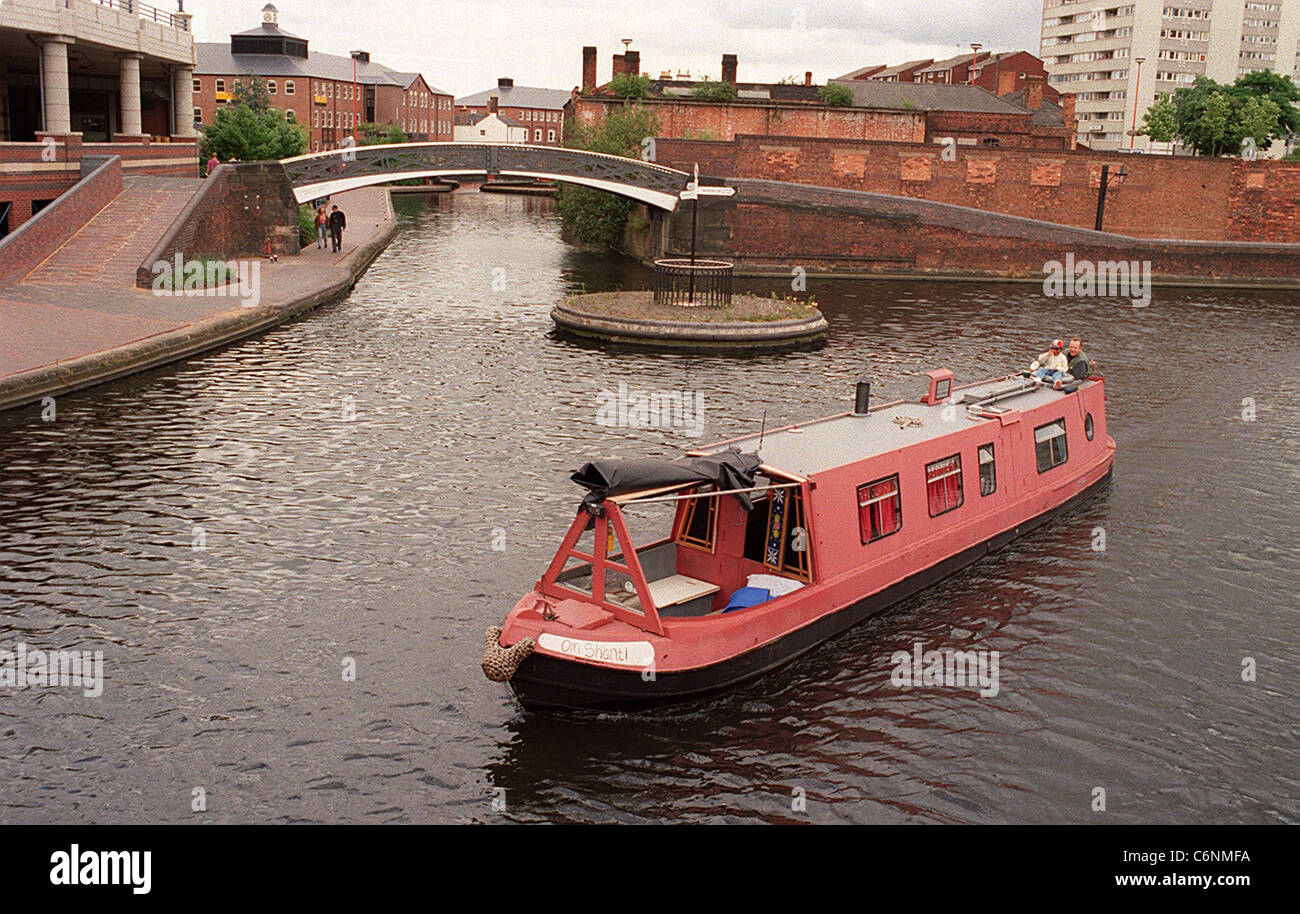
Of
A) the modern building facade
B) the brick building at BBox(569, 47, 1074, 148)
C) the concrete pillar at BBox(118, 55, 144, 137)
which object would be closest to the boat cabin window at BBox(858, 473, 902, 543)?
the concrete pillar at BBox(118, 55, 144, 137)

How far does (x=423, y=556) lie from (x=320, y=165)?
28.1 m

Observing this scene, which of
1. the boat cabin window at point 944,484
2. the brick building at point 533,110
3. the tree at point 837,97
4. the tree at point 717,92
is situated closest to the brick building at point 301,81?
the brick building at point 533,110

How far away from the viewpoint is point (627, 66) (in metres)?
65.9

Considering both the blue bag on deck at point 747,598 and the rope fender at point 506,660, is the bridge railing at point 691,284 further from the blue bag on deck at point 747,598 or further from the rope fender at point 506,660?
the rope fender at point 506,660

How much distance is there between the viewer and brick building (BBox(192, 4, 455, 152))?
98938 millimetres

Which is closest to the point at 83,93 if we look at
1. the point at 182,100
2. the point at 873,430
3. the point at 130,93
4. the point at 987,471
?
the point at 182,100

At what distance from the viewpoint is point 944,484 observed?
1412 cm

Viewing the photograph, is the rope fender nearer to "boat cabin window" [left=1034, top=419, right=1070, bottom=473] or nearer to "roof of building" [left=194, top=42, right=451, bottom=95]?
"boat cabin window" [left=1034, top=419, right=1070, bottom=473]

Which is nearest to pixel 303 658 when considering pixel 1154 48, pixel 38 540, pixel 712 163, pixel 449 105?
pixel 38 540

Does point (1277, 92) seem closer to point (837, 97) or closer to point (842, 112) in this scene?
point (837, 97)

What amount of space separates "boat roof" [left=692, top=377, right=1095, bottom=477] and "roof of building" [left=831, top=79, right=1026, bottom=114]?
1951 inches

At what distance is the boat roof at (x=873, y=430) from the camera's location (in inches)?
505

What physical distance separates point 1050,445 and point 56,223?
82.4 ft

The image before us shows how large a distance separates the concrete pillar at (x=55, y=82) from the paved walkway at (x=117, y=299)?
8.20ft
